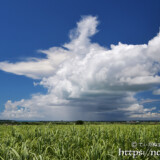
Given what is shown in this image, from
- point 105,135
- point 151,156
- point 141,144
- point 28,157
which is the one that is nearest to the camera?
point 28,157

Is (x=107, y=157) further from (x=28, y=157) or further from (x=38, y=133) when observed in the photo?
(x=38, y=133)

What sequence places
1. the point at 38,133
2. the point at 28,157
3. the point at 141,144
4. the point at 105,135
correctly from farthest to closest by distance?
the point at 38,133 → the point at 105,135 → the point at 141,144 → the point at 28,157

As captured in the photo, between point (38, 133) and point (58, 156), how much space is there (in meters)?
4.79

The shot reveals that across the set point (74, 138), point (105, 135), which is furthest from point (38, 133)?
point (105, 135)

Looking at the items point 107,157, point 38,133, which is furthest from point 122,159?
point 38,133

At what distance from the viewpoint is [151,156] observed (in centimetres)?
787

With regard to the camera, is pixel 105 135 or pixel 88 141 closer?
pixel 88 141

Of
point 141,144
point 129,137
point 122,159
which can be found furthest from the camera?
point 129,137

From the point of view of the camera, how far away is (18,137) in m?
11.2

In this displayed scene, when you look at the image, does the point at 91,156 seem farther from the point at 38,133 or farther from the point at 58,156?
the point at 38,133

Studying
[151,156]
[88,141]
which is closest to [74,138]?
[88,141]

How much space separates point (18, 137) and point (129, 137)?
21.3ft

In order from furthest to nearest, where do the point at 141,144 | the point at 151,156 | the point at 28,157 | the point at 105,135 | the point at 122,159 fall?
1. the point at 105,135
2. the point at 141,144
3. the point at 151,156
4. the point at 122,159
5. the point at 28,157

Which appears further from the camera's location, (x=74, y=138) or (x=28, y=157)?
(x=74, y=138)
